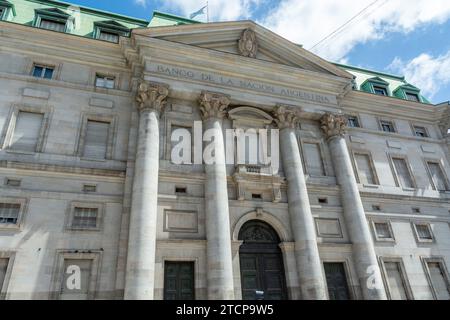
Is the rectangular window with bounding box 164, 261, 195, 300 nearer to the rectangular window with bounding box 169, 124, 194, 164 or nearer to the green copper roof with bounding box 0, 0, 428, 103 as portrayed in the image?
the rectangular window with bounding box 169, 124, 194, 164

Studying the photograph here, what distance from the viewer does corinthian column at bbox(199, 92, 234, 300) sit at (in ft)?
48.6

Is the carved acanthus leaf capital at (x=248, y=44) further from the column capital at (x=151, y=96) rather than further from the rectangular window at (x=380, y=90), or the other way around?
the rectangular window at (x=380, y=90)

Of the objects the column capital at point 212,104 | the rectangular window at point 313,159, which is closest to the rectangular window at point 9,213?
the column capital at point 212,104

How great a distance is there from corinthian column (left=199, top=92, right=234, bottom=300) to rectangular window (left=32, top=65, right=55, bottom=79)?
9.57 metres

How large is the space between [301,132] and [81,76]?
15.6 metres

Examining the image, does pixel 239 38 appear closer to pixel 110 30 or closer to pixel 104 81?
pixel 110 30

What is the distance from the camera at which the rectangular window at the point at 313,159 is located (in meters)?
21.4

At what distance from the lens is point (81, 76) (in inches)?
763

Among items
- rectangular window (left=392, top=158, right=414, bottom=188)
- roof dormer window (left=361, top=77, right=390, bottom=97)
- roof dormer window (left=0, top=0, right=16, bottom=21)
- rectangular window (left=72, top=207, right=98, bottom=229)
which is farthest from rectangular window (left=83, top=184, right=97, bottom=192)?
roof dormer window (left=361, top=77, right=390, bottom=97)

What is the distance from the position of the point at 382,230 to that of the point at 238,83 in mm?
14360

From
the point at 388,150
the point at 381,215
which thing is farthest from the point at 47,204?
the point at 388,150

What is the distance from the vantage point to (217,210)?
54.0 feet

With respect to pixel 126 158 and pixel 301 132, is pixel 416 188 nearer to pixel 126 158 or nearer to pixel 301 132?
pixel 301 132
